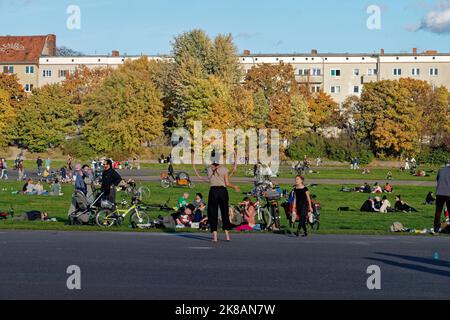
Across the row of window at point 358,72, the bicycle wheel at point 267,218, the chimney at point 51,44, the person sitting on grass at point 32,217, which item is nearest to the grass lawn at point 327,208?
the person sitting on grass at point 32,217

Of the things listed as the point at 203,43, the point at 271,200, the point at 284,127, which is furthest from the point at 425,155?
the point at 271,200

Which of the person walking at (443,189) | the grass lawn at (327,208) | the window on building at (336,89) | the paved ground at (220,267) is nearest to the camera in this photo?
the paved ground at (220,267)

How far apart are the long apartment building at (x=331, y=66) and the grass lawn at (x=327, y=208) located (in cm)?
8070

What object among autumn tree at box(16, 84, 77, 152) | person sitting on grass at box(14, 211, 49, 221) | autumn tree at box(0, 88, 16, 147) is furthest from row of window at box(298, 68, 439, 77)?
person sitting on grass at box(14, 211, 49, 221)

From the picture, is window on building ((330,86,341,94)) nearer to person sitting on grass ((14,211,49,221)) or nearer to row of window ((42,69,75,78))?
row of window ((42,69,75,78))

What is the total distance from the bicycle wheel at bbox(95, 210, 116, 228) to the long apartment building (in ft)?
366

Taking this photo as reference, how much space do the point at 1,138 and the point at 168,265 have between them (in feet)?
315

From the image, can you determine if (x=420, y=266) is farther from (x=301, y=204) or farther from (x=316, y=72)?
(x=316, y=72)

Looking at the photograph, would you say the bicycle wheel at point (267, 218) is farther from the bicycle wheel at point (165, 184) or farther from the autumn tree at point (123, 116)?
the autumn tree at point (123, 116)

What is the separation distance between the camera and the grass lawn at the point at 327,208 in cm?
2620

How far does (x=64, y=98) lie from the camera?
11256 centimetres

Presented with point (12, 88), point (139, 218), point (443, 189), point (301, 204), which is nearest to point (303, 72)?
point (12, 88)

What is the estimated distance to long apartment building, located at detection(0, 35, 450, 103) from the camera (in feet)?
449
